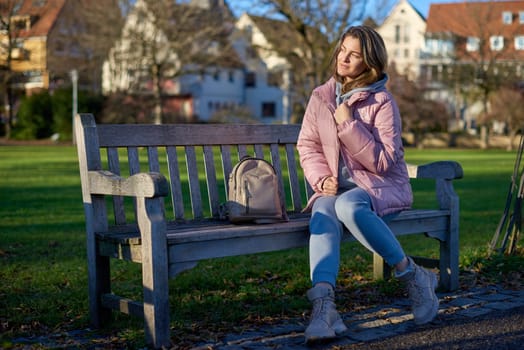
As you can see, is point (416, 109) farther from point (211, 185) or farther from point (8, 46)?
point (211, 185)

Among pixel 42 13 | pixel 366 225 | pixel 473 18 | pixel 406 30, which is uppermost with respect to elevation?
pixel 42 13

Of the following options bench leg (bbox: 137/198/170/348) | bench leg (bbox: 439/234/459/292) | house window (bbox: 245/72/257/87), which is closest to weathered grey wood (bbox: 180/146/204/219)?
bench leg (bbox: 137/198/170/348)

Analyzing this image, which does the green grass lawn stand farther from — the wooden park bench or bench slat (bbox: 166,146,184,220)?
bench slat (bbox: 166,146,184,220)

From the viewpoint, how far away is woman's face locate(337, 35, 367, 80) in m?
4.73

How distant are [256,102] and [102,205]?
6310 cm

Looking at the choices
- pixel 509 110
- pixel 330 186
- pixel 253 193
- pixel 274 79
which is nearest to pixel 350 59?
pixel 330 186

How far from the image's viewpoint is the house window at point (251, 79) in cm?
6750

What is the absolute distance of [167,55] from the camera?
4159cm

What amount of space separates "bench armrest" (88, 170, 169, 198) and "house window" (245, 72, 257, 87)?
207ft

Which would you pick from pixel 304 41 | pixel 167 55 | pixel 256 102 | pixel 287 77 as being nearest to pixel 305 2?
pixel 304 41

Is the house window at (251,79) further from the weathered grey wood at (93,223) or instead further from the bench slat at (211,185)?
the weathered grey wood at (93,223)

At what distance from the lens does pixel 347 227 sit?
4.39 m

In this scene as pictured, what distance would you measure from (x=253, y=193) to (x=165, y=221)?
20.6 inches

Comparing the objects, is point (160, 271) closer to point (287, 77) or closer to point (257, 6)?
point (257, 6)
